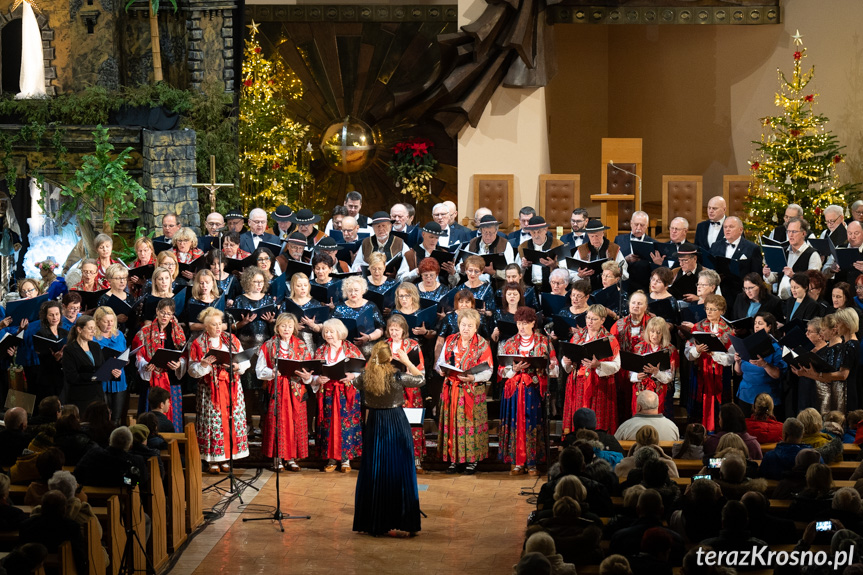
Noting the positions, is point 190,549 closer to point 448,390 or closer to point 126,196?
point 448,390

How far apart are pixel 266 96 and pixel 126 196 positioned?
7.92ft

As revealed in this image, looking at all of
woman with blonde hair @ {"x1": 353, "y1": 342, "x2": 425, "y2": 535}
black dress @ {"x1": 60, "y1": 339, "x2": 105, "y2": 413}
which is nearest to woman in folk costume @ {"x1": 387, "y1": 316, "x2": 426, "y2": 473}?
woman with blonde hair @ {"x1": 353, "y1": 342, "x2": 425, "y2": 535}

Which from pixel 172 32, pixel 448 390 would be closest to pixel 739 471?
pixel 448 390

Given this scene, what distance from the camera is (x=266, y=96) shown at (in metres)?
16.3

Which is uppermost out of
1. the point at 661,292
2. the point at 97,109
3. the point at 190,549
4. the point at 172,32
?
the point at 172,32

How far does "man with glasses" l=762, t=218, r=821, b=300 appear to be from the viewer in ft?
32.3

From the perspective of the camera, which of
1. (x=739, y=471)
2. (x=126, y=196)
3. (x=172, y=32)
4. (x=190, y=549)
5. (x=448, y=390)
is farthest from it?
(x=172, y=32)

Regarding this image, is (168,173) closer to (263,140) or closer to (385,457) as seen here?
(263,140)

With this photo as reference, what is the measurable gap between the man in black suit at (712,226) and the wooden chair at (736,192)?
308 cm

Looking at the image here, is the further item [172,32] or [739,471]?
[172,32]

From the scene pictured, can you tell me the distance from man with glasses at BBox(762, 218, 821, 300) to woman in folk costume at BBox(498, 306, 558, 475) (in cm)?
226

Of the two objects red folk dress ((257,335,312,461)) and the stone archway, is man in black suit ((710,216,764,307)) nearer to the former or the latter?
red folk dress ((257,335,312,461))

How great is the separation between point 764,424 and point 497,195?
24.7 feet

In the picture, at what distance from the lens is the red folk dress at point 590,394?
9055mm
